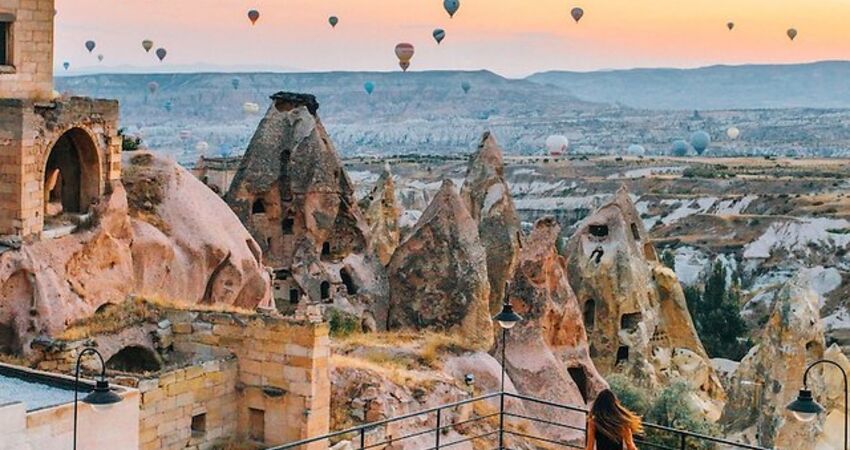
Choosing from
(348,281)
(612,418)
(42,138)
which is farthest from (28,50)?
(612,418)

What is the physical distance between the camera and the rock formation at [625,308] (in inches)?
1153

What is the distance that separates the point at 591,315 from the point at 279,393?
47.4 ft

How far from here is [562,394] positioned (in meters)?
22.5

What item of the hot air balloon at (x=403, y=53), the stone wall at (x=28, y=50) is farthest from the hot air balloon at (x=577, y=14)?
the stone wall at (x=28, y=50)

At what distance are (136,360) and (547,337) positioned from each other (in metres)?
8.80

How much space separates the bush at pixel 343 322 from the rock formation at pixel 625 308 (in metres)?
6.29

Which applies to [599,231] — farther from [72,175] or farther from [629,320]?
[72,175]

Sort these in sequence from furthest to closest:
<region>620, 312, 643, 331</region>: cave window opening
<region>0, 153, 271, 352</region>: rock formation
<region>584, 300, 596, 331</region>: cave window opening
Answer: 1. <region>584, 300, 596, 331</region>: cave window opening
2. <region>620, 312, 643, 331</region>: cave window opening
3. <region>0, 153, 271, 352</region>: rock formation

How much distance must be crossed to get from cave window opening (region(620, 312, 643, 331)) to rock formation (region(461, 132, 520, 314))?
266 cm

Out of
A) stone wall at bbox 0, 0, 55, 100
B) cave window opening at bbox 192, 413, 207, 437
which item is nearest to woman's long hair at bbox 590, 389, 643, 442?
cave window opening at bbox 192, 413, 207, 437

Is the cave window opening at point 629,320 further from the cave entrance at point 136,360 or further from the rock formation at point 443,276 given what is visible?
the cave entrance at point 136,360

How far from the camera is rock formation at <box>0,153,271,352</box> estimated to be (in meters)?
17.1

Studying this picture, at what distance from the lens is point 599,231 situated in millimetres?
31047

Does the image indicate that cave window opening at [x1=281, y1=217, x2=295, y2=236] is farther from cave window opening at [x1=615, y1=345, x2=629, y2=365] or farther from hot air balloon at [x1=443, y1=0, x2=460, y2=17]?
hot air balloon at [x1=443, y1=0, x2=460, y2=17]
